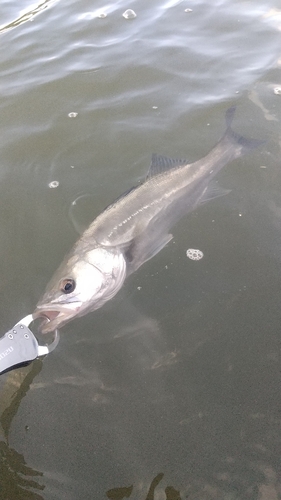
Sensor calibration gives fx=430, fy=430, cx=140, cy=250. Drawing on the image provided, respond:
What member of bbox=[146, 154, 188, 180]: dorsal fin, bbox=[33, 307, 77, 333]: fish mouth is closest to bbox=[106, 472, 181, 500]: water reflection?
bbox=[33, 307, 77, 333]: fish mouth

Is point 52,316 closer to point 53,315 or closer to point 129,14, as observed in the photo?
point 53,315

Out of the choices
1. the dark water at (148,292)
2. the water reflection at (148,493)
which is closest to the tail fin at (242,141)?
the dark water at (148,292)

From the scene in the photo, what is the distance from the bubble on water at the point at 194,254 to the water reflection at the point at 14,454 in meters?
1.64

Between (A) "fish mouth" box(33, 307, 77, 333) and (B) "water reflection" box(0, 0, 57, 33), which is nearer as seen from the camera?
(A) "fish mouth" box(33, 307, 77, 333)

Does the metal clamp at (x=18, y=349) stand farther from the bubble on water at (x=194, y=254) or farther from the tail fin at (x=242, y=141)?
the tail fin at (x=242, y=141)

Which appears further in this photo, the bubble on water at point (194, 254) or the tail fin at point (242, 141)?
the tail fin at point (242, 141)

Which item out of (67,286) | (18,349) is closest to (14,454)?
(18,349)

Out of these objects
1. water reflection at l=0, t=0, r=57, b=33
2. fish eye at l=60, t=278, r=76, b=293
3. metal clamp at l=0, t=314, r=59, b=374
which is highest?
water reflection at l=0, t=0, r=57, b=33

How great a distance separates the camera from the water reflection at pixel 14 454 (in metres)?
2.77

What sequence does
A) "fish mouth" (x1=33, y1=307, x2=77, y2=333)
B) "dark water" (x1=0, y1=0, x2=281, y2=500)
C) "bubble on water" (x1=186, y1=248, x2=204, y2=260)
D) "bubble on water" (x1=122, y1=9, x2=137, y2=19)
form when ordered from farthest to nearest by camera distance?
1. "bubble on water" (x1=122, y1=9, x2=137, y2=19)
2. "bubble on water" (x1=186, y1=248, x2=204, y2=260)
3. "fish mouth" (x1=33, y1=307, x2=77, y2=333)
4. "dark water" (x1=0, y1=0, x2=281, y2=500)

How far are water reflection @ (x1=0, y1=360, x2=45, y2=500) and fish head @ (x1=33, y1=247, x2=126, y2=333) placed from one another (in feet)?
1.48

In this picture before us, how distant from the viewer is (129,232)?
395 centimetres

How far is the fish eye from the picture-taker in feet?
11.2

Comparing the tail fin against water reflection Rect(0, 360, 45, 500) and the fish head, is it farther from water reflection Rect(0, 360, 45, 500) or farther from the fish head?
water reflection Rect(0, 360, 45, 500)
